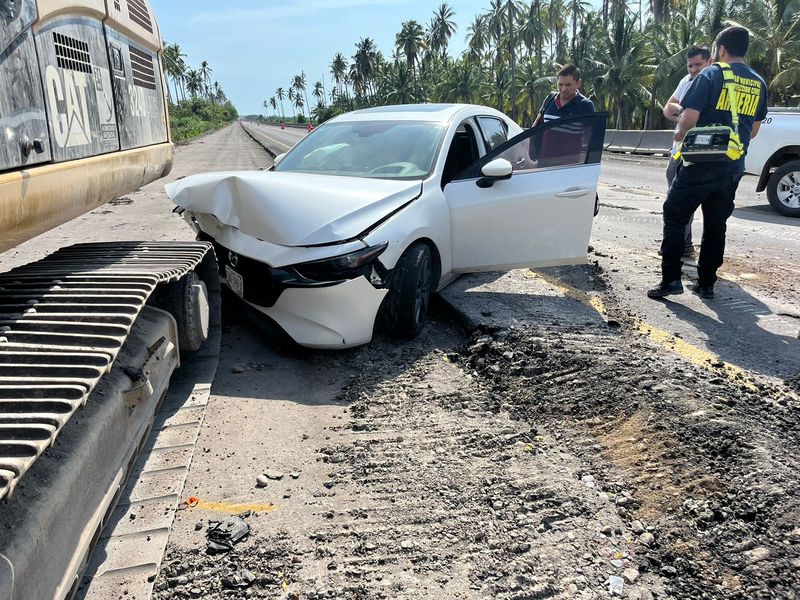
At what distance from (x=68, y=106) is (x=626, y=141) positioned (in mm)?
28887

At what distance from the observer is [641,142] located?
26.8 metres

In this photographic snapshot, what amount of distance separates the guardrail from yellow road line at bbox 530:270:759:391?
2130 centimetres

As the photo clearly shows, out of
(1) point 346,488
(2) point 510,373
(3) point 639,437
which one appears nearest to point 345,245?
(2) point 510,373

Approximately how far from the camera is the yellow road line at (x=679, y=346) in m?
3.75

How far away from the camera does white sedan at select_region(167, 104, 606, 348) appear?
12.8ft

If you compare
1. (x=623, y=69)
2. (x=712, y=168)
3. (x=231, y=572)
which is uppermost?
(x=623, y=69)

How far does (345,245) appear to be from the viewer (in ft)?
12.7

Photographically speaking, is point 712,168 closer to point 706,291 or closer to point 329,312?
point 706,291

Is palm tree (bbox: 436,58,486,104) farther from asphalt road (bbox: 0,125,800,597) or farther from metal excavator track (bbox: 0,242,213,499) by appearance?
metal excavator track (bbox: 0,242,213,499)

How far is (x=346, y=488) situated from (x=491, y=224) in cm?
283

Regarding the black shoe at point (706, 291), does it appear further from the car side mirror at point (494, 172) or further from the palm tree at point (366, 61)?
the palm tree at point (366, 61)

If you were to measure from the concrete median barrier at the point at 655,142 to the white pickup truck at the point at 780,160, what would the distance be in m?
16.1

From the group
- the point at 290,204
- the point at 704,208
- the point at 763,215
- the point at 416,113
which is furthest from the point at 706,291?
the point at 763,215

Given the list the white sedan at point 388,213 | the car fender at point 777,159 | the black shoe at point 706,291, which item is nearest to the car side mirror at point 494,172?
the white sedan at point 388,213
